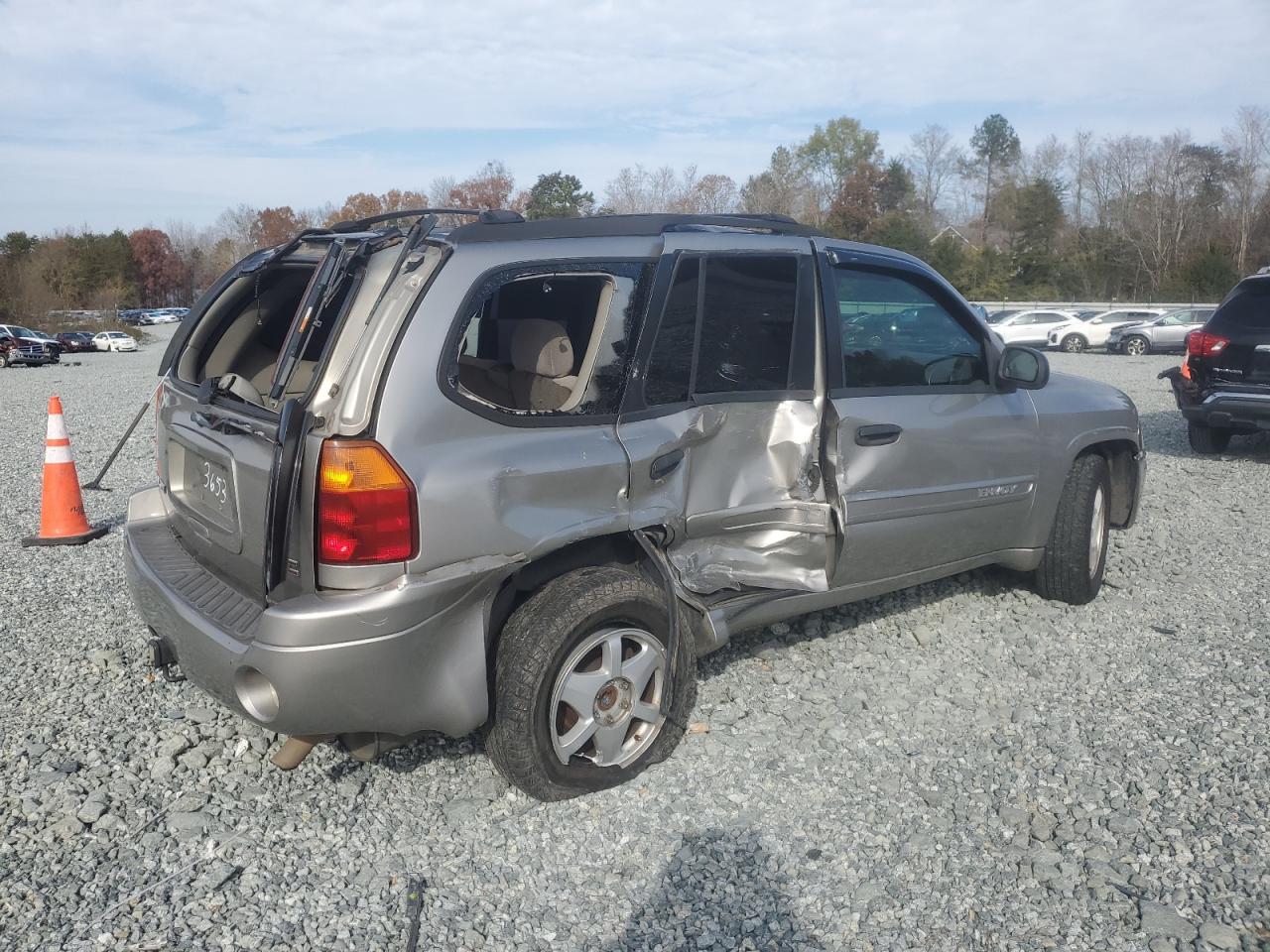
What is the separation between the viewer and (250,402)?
3.37m

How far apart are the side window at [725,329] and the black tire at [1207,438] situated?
297 inches

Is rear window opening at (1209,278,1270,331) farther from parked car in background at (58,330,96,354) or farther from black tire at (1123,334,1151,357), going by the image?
parked car in background at (58,330,96,354)

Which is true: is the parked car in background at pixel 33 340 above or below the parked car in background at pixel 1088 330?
below

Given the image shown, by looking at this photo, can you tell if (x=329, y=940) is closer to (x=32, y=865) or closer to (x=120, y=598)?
(x=32, y=865)

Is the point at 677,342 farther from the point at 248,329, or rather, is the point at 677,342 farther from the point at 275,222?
the point at 275,222

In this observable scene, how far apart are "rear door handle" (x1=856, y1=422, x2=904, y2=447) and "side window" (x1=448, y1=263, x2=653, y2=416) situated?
1097 millimetres

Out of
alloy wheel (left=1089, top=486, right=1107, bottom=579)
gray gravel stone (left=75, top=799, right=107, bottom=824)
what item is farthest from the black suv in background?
gray gravel stone (left=75, top=799, right=107, bottom=824)

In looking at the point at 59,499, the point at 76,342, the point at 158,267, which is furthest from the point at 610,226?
the point at 158,267

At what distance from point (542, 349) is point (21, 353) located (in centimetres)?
3148

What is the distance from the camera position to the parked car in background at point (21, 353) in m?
29.4

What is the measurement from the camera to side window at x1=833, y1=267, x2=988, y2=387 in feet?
13.8

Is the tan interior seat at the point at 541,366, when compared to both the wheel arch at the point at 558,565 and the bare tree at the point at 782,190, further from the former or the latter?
the bare tree at the point at 782,190

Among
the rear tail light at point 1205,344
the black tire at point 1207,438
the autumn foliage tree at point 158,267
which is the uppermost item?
the autumn foliage tree at point 158,267

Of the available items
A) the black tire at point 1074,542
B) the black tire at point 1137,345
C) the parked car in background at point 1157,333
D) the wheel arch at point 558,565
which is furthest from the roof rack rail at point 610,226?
the black tire at point 1137,345
